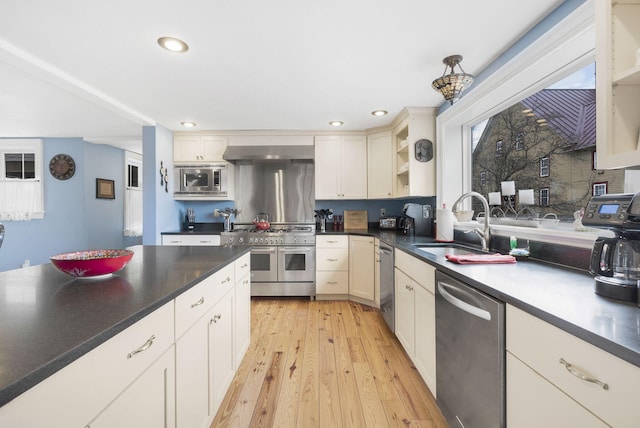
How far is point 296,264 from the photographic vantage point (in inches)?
145

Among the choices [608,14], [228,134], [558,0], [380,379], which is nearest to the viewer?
[608,14]

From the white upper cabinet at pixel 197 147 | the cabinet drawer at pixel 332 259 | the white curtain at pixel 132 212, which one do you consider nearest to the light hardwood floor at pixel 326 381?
the cabinet drawer at pixel 332 259

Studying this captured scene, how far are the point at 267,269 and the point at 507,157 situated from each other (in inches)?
113

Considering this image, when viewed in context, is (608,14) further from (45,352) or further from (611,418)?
(45,352)

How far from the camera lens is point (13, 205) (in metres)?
4.38

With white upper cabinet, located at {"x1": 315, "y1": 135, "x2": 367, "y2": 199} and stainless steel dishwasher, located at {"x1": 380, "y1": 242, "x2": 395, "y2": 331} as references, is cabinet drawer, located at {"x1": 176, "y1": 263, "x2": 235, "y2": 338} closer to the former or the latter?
stainless steel dishwasher, located at {"x1": 380, "y1": 242, "x2": 395, "y2": 331}

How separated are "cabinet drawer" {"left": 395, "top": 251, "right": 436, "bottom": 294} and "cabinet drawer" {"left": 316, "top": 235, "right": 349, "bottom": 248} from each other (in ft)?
4.09

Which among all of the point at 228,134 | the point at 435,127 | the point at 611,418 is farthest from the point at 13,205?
the point at 611,418

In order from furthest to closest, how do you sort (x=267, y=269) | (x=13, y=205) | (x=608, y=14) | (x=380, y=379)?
(x=13, y=205), (x=267, y=269), (x=380, y=379), (x=608, y=14)

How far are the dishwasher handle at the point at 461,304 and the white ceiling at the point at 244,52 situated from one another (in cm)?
155

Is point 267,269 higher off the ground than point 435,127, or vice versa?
point 435,127

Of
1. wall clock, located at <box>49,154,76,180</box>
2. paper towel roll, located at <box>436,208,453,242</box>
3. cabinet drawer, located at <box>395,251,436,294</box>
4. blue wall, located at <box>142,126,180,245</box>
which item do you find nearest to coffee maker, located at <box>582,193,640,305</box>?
cabinet drawer, located at <box>395,251,436,294</box>

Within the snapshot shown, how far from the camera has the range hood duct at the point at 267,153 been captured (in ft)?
12.5

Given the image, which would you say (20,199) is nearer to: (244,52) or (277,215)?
(277,215)
